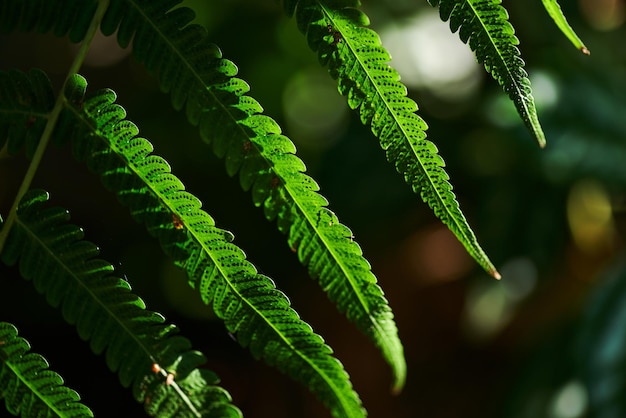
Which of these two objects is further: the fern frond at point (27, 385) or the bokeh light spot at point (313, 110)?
the bokeh light spot at point (313, 110)

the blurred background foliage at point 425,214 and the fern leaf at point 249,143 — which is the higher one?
the fern leaf at point 249,143

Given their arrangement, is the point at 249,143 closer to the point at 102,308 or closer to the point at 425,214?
the point at 102,308

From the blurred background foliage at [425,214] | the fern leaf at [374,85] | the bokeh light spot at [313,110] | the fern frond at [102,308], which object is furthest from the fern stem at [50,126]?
the bokeh light spot at [313,110]

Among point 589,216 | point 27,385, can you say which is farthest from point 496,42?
point 589,216

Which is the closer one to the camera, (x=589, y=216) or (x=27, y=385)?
(x=27, y=385)

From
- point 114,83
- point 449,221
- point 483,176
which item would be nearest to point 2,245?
point 449,221

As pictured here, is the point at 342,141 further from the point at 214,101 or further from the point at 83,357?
the point at 214,101

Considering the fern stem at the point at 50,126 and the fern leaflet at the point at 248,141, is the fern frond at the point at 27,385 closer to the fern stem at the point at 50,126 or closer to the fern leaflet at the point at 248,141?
the fern stem at the point at 50,126
